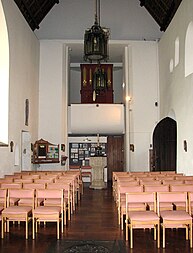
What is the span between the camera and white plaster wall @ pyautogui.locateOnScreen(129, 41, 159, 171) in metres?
16.3

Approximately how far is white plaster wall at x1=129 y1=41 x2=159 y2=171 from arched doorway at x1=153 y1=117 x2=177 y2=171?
1.84m

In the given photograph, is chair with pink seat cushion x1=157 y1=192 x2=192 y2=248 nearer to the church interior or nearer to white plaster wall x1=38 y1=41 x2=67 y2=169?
the church interior

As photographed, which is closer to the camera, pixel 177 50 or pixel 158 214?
pixel 158 214

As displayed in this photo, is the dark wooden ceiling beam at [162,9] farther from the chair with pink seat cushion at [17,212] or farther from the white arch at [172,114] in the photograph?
the chair with pink seat cushion at [17,212]

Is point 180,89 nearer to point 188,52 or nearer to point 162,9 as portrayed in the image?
point 188,52

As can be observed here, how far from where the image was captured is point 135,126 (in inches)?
647

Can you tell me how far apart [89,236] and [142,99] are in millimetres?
11262

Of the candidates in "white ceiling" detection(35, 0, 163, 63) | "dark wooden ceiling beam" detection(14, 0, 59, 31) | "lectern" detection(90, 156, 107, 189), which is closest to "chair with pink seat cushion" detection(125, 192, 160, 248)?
"lectern" detection(90, 156, 107, 189)

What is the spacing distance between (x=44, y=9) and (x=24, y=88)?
4.84m

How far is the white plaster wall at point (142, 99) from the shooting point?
16312 millimetres

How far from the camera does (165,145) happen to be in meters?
14.1

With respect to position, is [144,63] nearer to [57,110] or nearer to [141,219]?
[57,110]

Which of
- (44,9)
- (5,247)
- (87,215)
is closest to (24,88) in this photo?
(44,9)

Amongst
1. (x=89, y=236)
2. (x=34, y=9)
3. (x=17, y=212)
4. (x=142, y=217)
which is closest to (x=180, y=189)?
(x=142, y=217)
